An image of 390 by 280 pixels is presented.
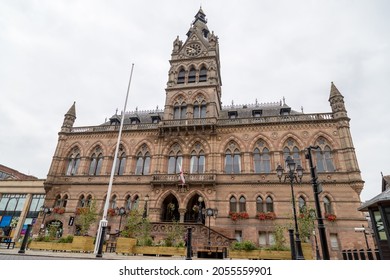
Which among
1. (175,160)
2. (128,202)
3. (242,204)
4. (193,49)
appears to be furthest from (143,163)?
(193,49)


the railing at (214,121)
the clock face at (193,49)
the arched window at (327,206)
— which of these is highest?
the clock face at (193,49)

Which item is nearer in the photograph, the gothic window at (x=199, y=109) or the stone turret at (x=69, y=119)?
the gothic window at (x=199, y=109)

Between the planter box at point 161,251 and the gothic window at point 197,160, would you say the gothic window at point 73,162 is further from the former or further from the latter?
the planter box at point 161,251

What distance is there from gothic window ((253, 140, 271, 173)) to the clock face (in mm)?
15818

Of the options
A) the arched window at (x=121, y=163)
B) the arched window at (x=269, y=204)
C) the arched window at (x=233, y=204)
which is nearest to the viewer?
the arched window at (x=269, y=204)

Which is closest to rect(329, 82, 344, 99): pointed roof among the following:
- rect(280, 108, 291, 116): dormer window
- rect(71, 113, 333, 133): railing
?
rect(71, 113, 333, 133): railing

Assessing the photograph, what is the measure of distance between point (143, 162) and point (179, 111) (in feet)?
25.3

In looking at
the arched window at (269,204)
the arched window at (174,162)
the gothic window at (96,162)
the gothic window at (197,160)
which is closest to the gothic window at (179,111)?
the gothic window at (197,160)

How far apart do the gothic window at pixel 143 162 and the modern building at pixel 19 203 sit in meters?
15.7

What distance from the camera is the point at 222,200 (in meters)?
22.9

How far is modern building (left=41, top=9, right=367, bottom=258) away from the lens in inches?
841

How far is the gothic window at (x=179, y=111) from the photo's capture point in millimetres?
28453

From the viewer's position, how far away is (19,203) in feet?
105

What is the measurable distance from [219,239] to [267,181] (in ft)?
25.5
